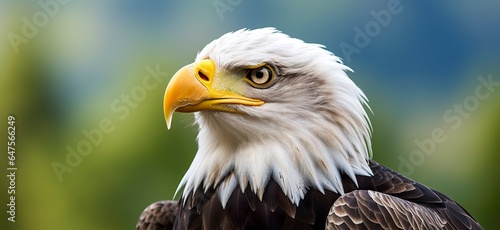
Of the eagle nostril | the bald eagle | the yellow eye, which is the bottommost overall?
the bald eagle

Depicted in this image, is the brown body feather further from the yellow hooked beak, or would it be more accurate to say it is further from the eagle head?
the yellow hooked beak

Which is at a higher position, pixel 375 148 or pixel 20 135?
pixel 20 135

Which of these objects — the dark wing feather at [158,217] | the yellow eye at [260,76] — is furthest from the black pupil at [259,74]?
the dark wing feather at [158,217]

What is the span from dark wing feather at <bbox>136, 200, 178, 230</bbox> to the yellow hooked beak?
2.05 ft

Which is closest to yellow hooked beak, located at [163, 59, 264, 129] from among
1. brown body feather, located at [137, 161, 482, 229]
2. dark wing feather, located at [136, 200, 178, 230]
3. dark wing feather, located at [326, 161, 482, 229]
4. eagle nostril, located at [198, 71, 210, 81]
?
eagle nostril, located at [198, 71, 210, 81]

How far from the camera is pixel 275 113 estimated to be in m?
1.41

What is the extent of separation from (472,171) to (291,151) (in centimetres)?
163

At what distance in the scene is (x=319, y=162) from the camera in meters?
1.42

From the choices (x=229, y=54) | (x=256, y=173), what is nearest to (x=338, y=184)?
(x=256, y=173)

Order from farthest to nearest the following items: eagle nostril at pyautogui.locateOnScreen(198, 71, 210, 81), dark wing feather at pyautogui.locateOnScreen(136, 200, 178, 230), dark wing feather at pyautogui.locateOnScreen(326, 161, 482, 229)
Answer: dark wing feather at pyautogui.locateOnScreen(136, 200, 178, 230), eagle nostril at pyautogui.locateOnScreen(198, 71, 210, 81), dark wing feather at pyautogui.locateOnScreen(326, 161, 482, 229)

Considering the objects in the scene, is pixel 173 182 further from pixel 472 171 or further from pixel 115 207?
pixel 472 171

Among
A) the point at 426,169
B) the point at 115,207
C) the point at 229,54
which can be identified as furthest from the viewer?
the point at 115,207

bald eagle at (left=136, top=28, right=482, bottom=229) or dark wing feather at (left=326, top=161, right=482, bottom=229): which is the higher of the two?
bald eagle at (left=136, top=28, right=482, bottom=229)

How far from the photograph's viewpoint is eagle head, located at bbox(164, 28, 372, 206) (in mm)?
1394
